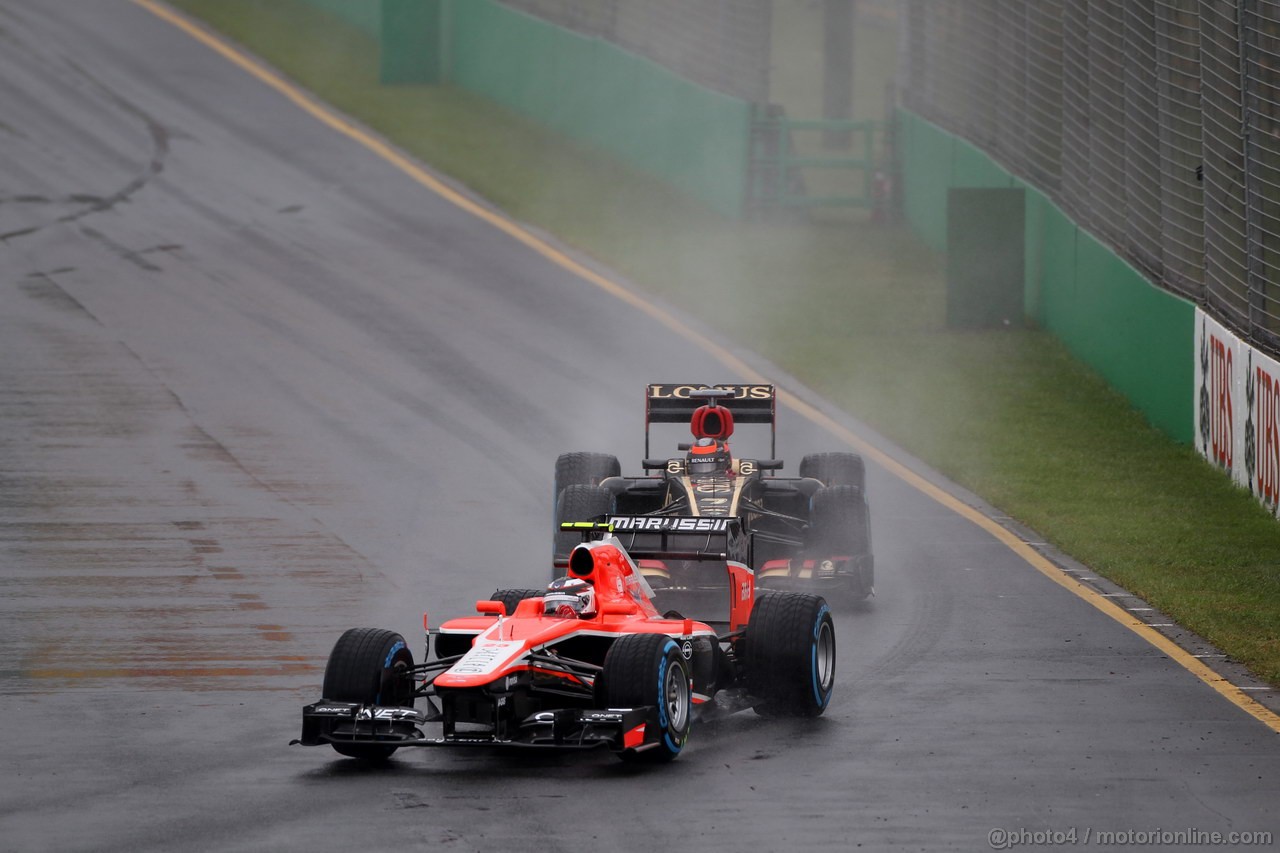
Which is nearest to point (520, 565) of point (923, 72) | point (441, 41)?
point (923, 72)

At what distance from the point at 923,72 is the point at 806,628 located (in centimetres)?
2396

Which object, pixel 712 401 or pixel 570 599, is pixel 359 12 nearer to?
pixel 712 401

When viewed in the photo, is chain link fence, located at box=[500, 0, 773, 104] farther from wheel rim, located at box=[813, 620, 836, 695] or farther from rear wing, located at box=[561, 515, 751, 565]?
wheel rim, located at box=[813, 620, 836, 695]

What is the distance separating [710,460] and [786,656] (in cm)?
386

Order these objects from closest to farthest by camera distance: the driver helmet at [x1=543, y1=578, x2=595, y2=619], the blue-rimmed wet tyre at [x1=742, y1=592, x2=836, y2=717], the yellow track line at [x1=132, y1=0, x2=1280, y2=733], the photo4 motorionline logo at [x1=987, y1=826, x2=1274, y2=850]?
1. the photo4 motorionline logo at [x1=987, y1=826, x2=1274, y2=850]
2. the driver helmet at [x1=543, y1=578, x2=595, y2=619]
3. the blue-rimmed wet tyre at [x1=742, y1=592, x2=836, y2=717]
4. the yellow track line at [x1=132, y1=0, x2=1280, y2=733]

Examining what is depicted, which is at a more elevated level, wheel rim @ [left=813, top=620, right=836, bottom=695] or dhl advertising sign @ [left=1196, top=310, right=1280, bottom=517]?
dhl advertising sign @ [left=1196, top=310, right=1280, bottom=517]

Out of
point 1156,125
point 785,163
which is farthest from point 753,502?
point 785,163

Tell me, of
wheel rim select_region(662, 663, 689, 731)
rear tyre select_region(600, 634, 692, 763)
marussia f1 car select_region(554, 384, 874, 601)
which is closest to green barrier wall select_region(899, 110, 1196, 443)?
marussia f1 car select_region(554, 384, 874, 601)

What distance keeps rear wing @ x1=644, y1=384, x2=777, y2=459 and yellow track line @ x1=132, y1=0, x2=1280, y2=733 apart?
8.60ft

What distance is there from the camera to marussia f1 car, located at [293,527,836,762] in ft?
36.0

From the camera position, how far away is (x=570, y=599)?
11883mm

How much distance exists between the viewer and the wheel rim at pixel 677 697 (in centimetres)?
1123

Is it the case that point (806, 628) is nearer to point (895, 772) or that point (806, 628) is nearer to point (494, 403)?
point (895, 772)

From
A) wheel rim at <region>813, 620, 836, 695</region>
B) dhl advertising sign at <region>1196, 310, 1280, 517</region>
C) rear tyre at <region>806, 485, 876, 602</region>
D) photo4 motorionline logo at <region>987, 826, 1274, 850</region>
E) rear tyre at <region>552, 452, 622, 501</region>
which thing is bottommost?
photo4 motorionline logo at <region>987, 826, 1274, 850</region>
